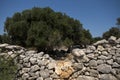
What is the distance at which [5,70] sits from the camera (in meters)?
9.02

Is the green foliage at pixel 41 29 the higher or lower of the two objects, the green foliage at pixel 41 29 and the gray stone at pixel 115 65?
the higher

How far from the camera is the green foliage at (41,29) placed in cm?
1479

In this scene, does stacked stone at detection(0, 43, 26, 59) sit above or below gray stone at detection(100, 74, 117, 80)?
above

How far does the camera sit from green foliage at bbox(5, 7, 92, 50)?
1479 cm

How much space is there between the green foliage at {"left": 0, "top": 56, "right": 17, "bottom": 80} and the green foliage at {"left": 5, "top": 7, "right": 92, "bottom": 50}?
5.06m

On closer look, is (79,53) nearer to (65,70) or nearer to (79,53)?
(79,53)

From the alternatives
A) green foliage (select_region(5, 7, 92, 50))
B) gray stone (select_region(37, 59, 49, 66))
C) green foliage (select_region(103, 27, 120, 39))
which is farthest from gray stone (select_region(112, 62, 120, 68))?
green foliage (select_region(103, 27, 120, 39))

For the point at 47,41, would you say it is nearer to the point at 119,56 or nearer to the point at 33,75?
the point at 33,75

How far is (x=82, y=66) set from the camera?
28.7ft

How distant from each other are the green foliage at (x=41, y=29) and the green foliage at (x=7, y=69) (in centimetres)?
506

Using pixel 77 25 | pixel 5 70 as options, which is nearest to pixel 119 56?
pixel 5 70

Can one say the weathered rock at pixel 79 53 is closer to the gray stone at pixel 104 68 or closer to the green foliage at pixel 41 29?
the gray stone at pixel 104 68

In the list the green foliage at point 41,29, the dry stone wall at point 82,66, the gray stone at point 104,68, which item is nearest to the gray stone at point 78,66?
the dry stone wall at point 82,66

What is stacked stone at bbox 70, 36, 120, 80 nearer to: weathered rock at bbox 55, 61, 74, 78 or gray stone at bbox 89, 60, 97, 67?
gray stone at bbox 89, 60, 97, 67
